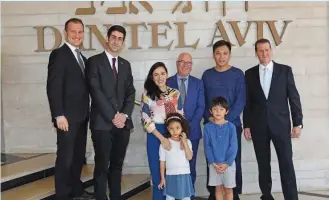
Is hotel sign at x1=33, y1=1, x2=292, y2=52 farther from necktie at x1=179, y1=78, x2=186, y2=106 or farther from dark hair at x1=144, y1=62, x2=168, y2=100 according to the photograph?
dark hair at x1=144, y1=62, x2=168, y2=100

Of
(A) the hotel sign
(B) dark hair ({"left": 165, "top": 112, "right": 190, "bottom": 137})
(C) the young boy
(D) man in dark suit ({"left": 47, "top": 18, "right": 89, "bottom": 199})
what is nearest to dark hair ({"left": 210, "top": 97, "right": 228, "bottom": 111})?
(C) the young boy

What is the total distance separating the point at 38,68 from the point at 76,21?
156 centimetres

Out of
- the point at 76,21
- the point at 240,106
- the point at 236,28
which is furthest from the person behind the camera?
the point at 236,28

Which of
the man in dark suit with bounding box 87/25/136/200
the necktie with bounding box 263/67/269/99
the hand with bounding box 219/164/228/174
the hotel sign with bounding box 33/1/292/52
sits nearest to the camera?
the man in dark suit with bounding box 87/25/136/200

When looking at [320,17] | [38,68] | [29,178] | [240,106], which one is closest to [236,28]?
[320,17]

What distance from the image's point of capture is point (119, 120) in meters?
2.76

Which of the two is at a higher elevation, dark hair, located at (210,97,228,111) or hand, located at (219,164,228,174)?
dark hair, located at (210,97,228,111)

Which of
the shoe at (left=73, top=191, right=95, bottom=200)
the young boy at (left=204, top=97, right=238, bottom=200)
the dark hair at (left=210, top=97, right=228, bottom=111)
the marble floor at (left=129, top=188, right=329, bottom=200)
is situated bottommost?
the marble floor at (left=129, top=188, right=329, bottom=200)

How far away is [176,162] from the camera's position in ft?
9.23

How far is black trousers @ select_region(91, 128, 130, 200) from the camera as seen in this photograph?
2.76 metres

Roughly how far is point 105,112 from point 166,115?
19.3 inches

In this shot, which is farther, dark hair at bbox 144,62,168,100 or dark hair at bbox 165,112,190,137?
dark hair at bbox 144,62,168,100

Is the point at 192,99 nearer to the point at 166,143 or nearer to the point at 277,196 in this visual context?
the point at 166,143

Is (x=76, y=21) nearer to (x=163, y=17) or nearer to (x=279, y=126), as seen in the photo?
(x=163, y=17)
